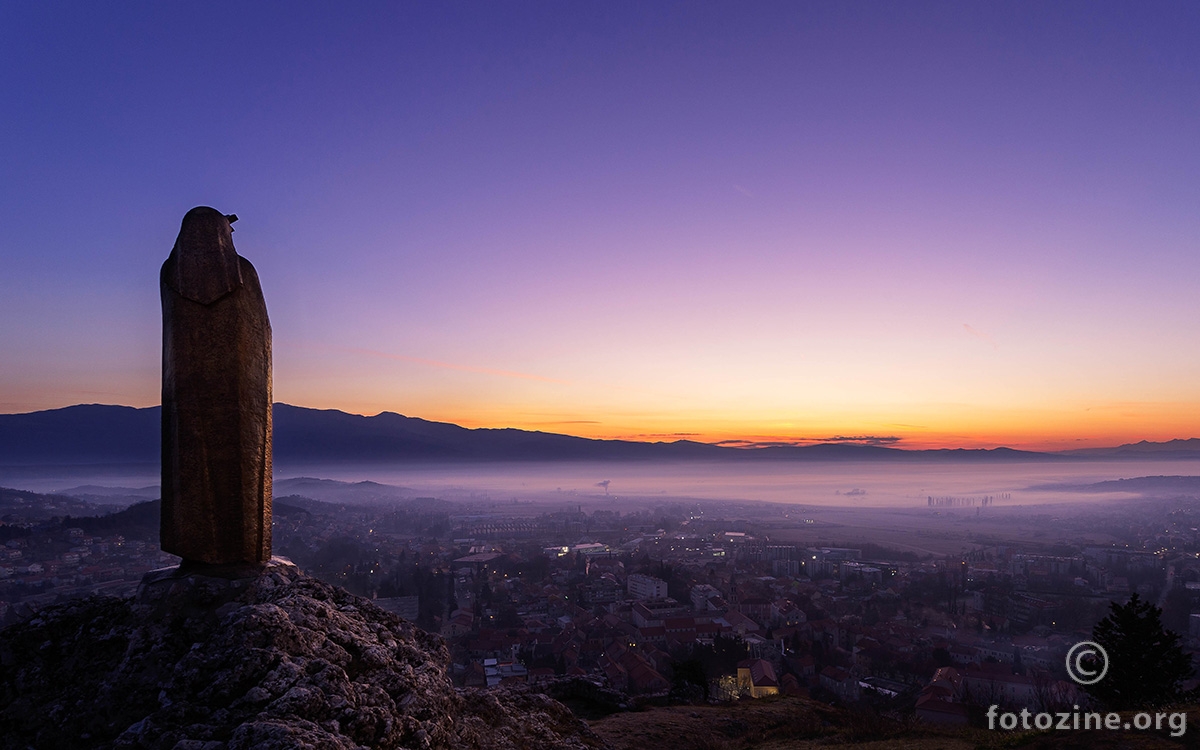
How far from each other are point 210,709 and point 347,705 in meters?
0.87

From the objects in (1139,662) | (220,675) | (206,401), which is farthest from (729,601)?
(220,675)

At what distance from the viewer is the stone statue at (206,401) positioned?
5586mm

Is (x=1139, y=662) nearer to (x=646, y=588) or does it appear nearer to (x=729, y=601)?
(x=729, y=601)

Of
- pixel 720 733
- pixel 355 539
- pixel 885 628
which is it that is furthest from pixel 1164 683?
pixel 355 539

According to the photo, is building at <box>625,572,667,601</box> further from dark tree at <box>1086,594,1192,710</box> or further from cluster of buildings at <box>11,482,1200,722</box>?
dark tree at <box>1086,594,1192,710</box>

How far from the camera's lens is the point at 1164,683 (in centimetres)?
1312

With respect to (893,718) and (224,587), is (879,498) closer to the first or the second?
(893,718)

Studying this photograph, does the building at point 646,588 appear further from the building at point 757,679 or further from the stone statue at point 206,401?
the stone statue at point 206,401

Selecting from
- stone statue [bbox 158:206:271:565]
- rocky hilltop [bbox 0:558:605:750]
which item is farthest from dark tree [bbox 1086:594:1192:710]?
stone statue [bbox 158:206:271:565]

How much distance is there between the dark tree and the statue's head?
17735 mm

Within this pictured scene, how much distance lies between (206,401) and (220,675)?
2.52m

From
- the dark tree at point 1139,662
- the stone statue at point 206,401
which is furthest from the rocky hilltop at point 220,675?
the dark tree at point 1139,662

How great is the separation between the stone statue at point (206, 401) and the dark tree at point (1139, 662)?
16897mm

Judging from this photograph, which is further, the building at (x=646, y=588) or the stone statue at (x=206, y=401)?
the building at (x=646, y=588)
